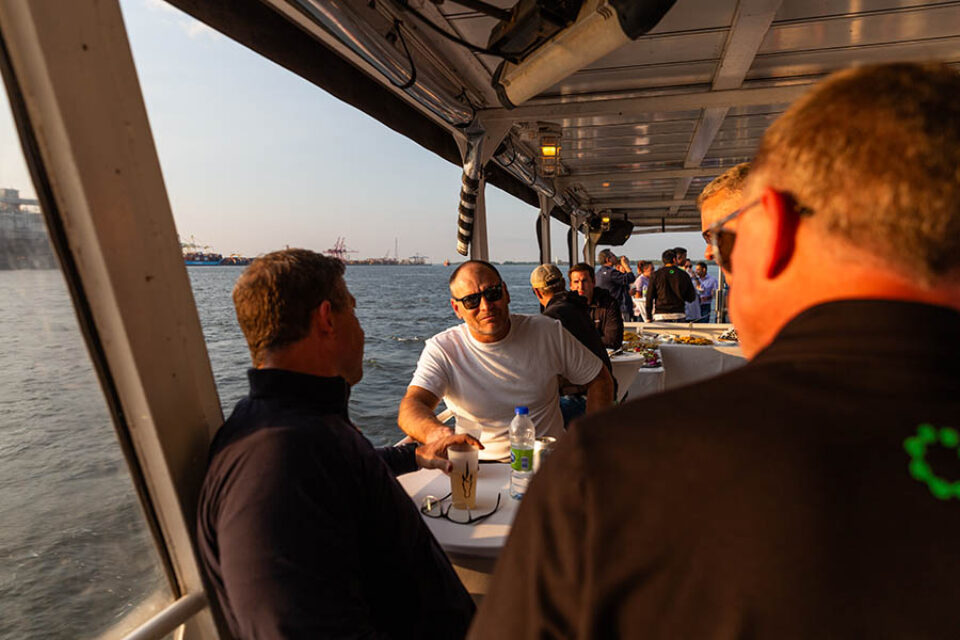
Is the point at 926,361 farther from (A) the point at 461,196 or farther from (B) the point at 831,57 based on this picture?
(A) the point at 461,196

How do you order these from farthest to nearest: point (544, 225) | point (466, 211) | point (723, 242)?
point (544, 225) → point (466, 211) → point (723, 242)

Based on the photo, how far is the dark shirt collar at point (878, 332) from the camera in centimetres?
49

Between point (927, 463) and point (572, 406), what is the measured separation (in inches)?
124

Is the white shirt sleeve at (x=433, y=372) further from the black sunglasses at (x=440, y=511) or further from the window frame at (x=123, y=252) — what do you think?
the window frame at (x=123, y=252)

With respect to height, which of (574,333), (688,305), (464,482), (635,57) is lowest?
(688,305)

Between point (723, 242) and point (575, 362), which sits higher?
point (723, 242)

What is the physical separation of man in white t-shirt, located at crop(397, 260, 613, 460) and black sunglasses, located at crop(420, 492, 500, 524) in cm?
68

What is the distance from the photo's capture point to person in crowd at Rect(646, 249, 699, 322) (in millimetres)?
7883

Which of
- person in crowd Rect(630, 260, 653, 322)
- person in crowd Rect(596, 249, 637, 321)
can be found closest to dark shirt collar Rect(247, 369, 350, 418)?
person in crowd Rect(596, 249, 637, 321)

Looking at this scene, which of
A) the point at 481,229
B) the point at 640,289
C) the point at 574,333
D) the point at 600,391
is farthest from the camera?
the point at 640,289

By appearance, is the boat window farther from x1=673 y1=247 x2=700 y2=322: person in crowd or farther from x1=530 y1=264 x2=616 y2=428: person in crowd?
x1=673 y1=247 x2=700 y2=322: person in crowd

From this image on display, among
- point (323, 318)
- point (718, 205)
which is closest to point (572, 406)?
point (718, 205)

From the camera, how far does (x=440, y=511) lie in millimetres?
1779

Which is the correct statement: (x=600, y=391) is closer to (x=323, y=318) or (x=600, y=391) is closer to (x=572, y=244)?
(x=323, y=318)
